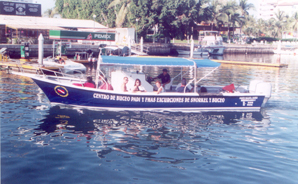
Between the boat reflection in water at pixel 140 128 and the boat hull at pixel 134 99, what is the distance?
323mm

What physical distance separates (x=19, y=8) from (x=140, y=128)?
173 feet

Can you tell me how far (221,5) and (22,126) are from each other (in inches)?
2833

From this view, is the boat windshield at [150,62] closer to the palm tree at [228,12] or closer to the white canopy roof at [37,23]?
the white canopy roof at [37,23]

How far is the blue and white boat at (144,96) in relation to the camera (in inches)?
497

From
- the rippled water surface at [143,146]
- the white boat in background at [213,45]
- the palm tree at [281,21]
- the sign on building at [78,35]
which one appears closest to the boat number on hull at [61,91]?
the rippled water surface at [143,146]

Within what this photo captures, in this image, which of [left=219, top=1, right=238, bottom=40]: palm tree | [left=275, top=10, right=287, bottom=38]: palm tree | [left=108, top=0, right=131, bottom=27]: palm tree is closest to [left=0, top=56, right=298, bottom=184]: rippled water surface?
[left=108, top=0, right=131, bottom=27]: palm tree

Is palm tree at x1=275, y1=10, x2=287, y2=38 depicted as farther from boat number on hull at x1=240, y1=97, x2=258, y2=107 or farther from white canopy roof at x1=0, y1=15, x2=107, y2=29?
boat number on hull at x1=240, y1=97, x2=258, y2=107

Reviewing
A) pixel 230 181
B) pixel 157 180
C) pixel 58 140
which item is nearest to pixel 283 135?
pixel 230 181

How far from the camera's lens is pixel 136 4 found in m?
55.3

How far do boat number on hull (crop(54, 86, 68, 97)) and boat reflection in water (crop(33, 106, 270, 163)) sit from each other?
83 cm

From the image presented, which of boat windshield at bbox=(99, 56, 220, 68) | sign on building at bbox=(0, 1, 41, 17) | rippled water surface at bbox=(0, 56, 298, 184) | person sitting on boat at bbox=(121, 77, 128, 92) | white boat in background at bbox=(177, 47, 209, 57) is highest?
sign on building at bbox=(0, 1, 41, 17)

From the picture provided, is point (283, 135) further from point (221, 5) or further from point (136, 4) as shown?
point (221, 5)

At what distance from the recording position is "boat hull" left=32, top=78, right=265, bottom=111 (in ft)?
41.4

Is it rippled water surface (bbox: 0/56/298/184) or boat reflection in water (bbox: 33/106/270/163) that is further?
boat reflection in water (bbox: 33/106/270/163)
